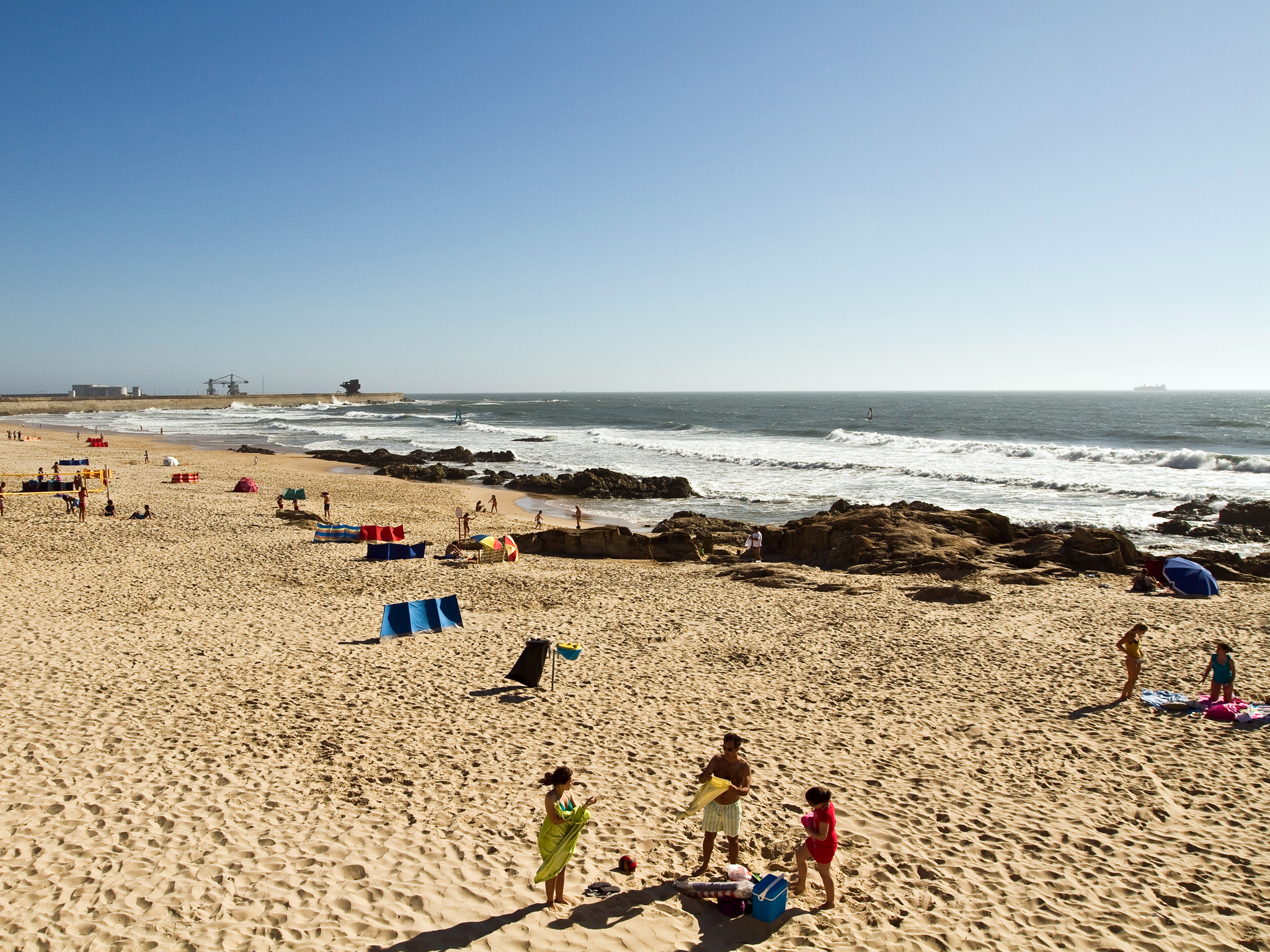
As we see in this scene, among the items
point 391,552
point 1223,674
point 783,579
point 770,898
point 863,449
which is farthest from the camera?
point 863,449

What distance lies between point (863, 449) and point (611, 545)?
37.8m

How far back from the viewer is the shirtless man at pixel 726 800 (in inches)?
224

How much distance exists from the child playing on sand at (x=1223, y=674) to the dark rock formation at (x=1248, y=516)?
19.6 meters

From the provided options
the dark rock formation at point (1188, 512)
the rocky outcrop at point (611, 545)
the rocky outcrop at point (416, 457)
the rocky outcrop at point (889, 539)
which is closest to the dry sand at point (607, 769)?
the rocky outcrop at point (889, 539)

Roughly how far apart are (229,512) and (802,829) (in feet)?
77.1

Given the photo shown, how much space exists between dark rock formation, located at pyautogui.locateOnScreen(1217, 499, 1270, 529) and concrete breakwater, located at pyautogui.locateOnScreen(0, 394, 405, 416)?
115m

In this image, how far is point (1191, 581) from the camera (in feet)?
48.9

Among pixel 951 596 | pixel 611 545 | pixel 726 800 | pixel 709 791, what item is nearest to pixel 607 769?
pixel 726 800

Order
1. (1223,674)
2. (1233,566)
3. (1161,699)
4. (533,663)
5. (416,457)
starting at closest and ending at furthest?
(1223,674) < (1161,699) < (533,663) < (1233,566) < (416,457)

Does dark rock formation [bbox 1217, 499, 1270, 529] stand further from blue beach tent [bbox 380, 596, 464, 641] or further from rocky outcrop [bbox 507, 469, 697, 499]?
blue beach tent [bbox 380, 596, 464, 641]

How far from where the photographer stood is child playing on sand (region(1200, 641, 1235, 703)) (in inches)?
354

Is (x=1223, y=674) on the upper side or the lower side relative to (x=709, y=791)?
lower

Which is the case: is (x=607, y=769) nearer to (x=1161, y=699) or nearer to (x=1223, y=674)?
(x=1161, y=699)

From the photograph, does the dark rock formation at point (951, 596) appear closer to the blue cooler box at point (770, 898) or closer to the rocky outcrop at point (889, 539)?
the rocky outcrop at point (889, 539)
